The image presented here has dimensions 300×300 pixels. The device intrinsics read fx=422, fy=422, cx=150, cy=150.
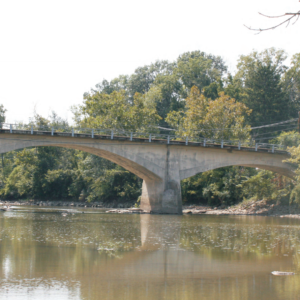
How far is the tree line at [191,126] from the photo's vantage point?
52.1m

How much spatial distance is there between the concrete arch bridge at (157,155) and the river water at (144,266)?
17169mm

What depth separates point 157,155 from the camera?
136 ft

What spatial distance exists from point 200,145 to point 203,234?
67.7 ft

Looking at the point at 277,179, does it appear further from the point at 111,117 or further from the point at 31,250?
the point at 31,250

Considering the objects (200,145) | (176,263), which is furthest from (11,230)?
(200,145)

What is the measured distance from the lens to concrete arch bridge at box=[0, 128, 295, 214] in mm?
38000

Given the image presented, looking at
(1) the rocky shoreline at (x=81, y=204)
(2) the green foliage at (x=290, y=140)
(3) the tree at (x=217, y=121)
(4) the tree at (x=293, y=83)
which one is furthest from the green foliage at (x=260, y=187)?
(4) the tree at (x=293, y=83)

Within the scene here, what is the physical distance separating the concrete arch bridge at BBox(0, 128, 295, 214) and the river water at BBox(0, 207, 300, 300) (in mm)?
17169

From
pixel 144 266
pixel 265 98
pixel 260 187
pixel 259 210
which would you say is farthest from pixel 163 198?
pixel 265 98

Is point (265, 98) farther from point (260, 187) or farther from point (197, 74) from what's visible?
point (260, 187)

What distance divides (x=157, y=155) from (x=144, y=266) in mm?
28436

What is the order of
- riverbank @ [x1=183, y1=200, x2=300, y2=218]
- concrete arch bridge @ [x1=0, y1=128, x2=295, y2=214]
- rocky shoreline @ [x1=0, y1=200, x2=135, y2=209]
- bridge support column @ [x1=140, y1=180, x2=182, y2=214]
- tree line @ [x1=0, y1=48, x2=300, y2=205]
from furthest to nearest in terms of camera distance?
rocky shoreline @ [x1=0, y1=200, x2=135, y2=209]
tree line @ [x1=0, y1=48, x2=300, y2=205]
riverbank @ [x1=183, y1=200, x2=300, y2=218]
bridge support column @ [x1=140, y1=180, x2=182, y2=214]
concrete arch bridge @ [x1=0, y1=128, x2=295, y2=214]

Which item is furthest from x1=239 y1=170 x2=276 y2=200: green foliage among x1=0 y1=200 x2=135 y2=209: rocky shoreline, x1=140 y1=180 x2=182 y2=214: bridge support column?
x1=0 y1=200 x2=135 y2=209: rocky shoreline

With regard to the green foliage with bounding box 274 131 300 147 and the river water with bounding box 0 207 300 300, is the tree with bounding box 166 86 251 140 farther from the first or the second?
the river water with bounding box 0 207 300 300
